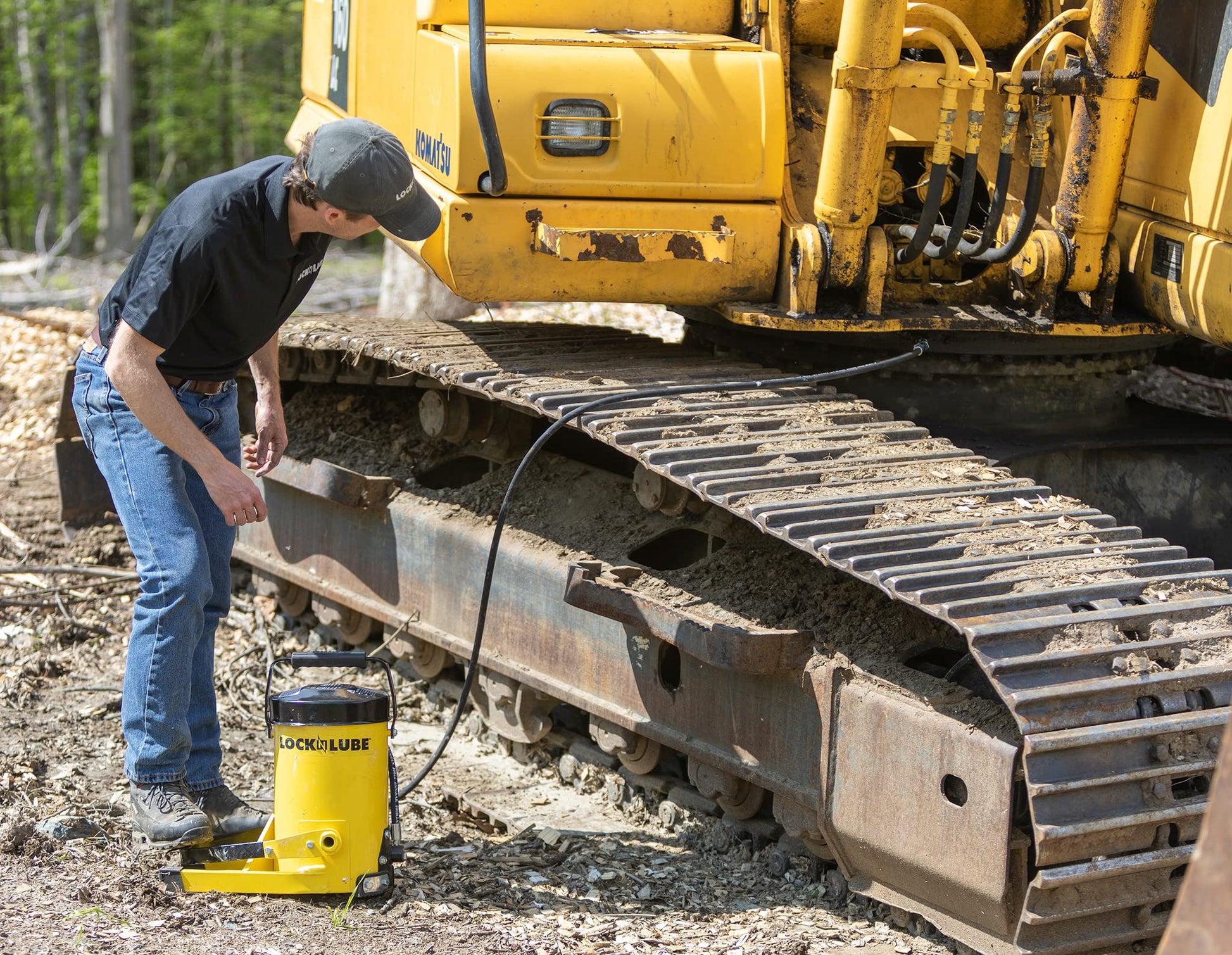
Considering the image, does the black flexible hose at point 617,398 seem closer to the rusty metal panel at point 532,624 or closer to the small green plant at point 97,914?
the rusty metal panel at point 532,624

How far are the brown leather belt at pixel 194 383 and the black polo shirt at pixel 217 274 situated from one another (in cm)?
2

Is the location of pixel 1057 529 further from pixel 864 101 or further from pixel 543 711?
pixel 543 711

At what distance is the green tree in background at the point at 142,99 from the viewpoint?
25.4 metres

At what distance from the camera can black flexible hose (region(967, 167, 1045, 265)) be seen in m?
3.99

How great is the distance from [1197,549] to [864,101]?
1916mm

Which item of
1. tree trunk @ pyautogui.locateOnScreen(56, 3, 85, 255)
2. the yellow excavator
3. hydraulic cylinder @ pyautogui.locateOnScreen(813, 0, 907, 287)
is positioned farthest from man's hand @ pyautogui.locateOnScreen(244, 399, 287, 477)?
tree trunk @ pyautogui.locateOnScreen(56, 3, 85, 255)

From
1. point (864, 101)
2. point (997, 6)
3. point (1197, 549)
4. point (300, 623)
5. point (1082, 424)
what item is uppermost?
point (997, 6)

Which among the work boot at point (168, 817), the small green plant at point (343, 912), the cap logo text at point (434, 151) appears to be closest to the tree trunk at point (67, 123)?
the cap logo text at point (434, 151)

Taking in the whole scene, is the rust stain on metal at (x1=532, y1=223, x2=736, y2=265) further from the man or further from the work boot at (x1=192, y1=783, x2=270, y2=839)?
the work boot at (x1=192, y1=783, x2=270, y2=839)

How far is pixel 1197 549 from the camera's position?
4848 millimetres

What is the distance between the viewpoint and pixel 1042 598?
3.20 meters

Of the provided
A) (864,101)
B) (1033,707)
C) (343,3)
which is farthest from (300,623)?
(1033,707)

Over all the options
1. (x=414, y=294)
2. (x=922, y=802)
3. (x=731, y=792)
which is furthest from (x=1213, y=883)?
(x=414, y=294)

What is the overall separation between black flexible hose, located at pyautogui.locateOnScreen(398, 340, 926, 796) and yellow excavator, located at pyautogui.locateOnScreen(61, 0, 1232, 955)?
23 mm
